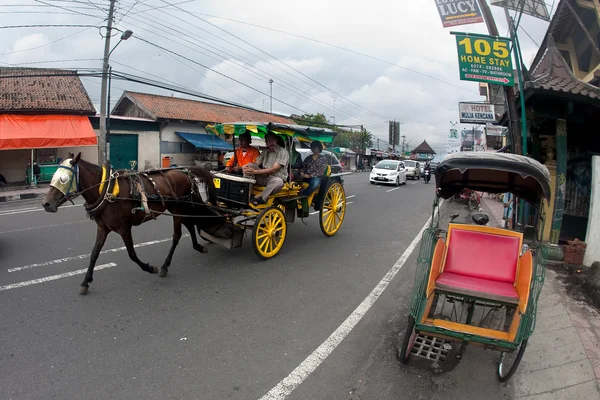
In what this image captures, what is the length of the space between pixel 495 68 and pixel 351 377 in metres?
6.08

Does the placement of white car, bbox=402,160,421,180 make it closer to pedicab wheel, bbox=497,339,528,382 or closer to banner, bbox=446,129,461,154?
banner, bbox=446,129,461,154

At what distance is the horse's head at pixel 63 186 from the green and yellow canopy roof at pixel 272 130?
104 inches

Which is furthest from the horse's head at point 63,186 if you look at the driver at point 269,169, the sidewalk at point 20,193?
the sidewalk at point 20,193

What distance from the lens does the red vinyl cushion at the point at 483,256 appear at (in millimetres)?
4344

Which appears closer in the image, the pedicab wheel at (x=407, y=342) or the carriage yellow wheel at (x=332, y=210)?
the pedicab wheel at (x=407, y=342)

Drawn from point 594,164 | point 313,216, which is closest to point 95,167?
point 313,216

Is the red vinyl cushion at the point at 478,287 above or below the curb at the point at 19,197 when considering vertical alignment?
above

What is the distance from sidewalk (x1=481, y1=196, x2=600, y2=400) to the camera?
3367mm

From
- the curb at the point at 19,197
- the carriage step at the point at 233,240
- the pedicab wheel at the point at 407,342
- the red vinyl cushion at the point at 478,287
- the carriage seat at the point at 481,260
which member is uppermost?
the carriage seat at the point at 481,260

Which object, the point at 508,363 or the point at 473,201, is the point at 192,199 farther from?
the point at 473,201

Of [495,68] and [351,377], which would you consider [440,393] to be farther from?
[495,68]

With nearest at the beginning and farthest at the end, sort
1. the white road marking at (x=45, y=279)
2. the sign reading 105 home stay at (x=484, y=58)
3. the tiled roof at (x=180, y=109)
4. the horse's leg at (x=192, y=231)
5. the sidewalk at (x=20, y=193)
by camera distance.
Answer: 1. the white road marking at (x=45, y=279)
2. the horse's leg at (x=192, y=231)
3. the sign reading 105 home stay at (x=484, y=58)
4. the sidewalk at (x=20, y=193)
5. the tiled roof at (x=180, y=109)

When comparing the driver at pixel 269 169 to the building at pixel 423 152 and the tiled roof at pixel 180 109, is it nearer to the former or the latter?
the tiled roof at pixel 180 109

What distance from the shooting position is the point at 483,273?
438cm
